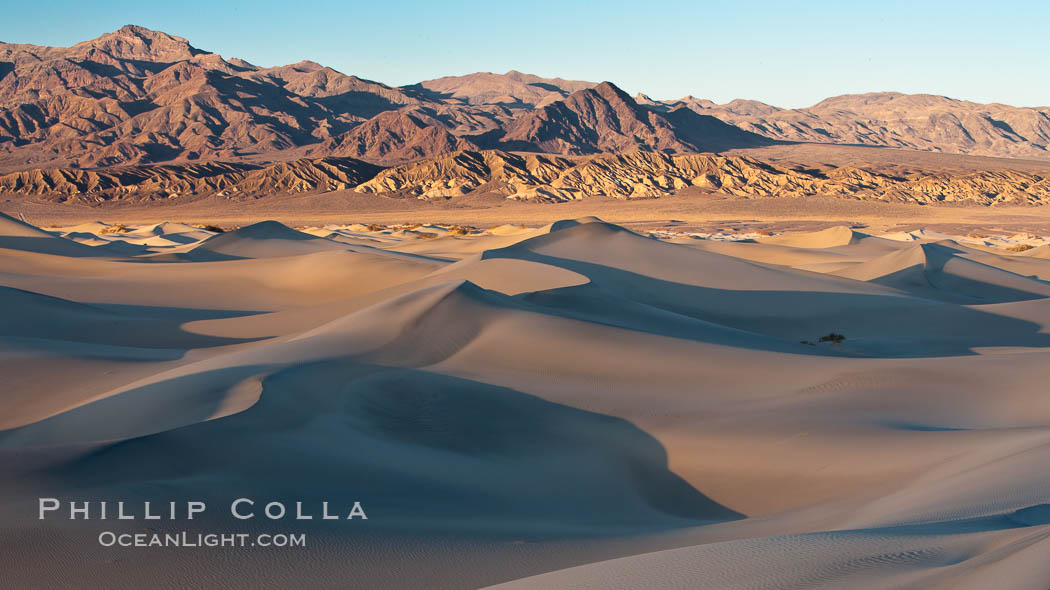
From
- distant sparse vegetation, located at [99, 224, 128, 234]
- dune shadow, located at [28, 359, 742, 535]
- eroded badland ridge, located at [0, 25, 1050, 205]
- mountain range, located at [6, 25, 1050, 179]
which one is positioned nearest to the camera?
dune shadow, located at [28, 359, 742, 535]

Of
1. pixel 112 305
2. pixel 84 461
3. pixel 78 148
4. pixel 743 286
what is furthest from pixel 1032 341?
pixel 78 148

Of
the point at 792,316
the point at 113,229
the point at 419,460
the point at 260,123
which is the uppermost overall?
the point at 260,123

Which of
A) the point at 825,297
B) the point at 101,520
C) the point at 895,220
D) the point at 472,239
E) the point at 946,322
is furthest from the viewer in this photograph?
the point at 895,220

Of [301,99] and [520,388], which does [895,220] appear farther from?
[301,99]

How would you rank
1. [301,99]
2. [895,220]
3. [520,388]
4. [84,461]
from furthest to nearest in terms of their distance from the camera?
[301,99]
[895,220]
[520,388]
[84,461]

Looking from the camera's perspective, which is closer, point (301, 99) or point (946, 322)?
point (946, 322)

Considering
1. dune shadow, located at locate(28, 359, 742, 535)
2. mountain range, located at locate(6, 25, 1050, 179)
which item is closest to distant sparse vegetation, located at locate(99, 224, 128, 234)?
dune shadow, located at locate(28, 359, 742, 535)

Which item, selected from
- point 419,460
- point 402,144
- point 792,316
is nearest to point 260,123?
point 402,144

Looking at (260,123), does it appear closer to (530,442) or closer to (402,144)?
(402,144)

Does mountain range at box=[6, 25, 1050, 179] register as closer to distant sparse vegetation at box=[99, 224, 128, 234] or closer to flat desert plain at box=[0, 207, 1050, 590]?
distant sparse vegetation at box=[99, 224, 128, 234]
